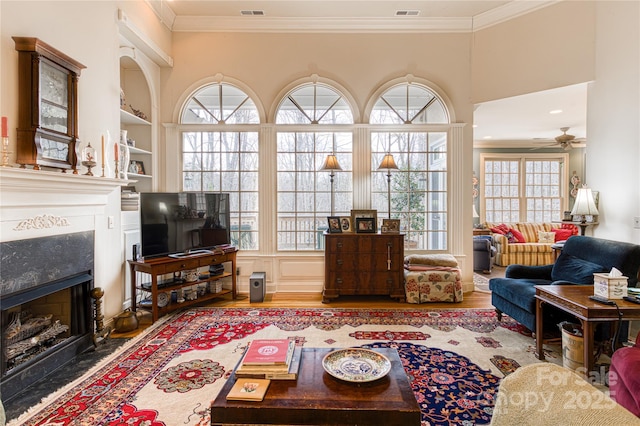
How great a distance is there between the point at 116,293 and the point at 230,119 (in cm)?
263

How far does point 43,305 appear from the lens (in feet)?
8.41

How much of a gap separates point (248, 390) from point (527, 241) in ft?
24.3

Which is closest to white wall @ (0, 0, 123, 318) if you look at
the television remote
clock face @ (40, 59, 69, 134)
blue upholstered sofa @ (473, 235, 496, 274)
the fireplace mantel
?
clock face @ (40, 59, 69, 134)

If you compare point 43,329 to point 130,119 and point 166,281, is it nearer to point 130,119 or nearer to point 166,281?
point 166,281

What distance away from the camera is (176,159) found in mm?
4402

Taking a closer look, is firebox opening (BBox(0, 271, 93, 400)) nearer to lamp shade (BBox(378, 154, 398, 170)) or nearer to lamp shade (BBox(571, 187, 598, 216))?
lamp shade (BBox(378, 154, 398, 170))

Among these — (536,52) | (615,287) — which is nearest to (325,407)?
(615,287)

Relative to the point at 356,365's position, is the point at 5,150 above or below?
above

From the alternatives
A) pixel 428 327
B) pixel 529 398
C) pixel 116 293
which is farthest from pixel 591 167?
pixel 116 293

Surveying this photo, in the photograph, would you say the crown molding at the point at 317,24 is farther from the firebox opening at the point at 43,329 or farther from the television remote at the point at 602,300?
the television remote at the point at 602,300

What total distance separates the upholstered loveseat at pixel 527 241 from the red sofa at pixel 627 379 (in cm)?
522

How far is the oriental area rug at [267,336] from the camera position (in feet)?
6.37

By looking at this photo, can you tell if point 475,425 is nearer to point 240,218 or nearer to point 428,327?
point 428,327

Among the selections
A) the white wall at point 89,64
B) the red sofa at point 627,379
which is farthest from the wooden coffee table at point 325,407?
the white wall at point 89,64
